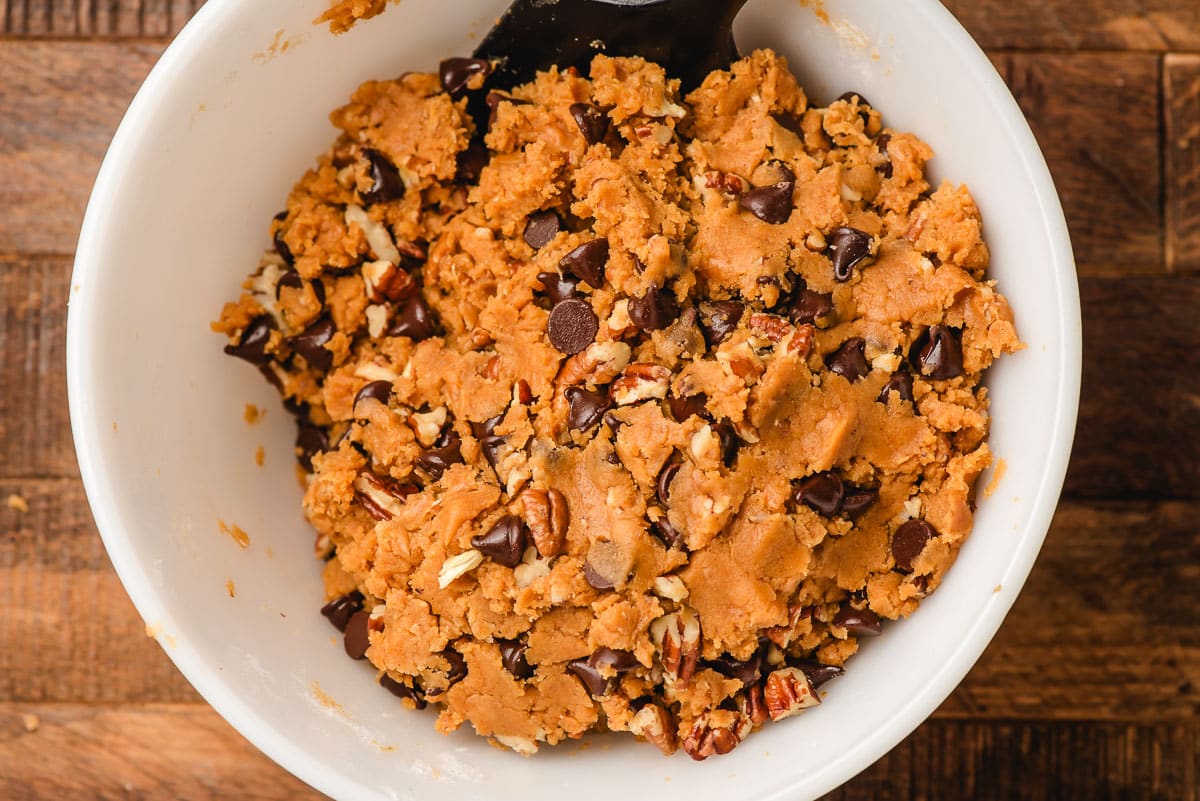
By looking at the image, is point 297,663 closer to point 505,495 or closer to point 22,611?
point 505,495

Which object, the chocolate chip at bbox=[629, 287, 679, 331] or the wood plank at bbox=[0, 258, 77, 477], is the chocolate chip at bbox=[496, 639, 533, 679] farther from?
the wood plank at bbox=[0, 258, 77, 477]

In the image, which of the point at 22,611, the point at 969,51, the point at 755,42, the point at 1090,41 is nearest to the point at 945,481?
the point at 969,51

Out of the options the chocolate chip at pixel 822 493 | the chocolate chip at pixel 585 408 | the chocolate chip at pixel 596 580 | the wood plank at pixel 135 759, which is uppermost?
the chocolate chip at pixel 585 408

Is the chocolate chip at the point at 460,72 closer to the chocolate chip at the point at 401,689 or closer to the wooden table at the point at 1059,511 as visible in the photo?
the wooden table at the point at 1059,511

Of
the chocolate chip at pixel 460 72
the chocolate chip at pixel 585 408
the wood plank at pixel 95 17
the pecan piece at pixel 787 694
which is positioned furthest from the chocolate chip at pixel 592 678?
the wood plank at pixel 95 17

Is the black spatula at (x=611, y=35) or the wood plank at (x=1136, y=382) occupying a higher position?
the black spatula at (x=611, y=35)

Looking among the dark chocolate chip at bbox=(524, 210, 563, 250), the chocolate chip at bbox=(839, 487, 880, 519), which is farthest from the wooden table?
the dark chocolate chip at bbox=(524, 210, 563, 250)
